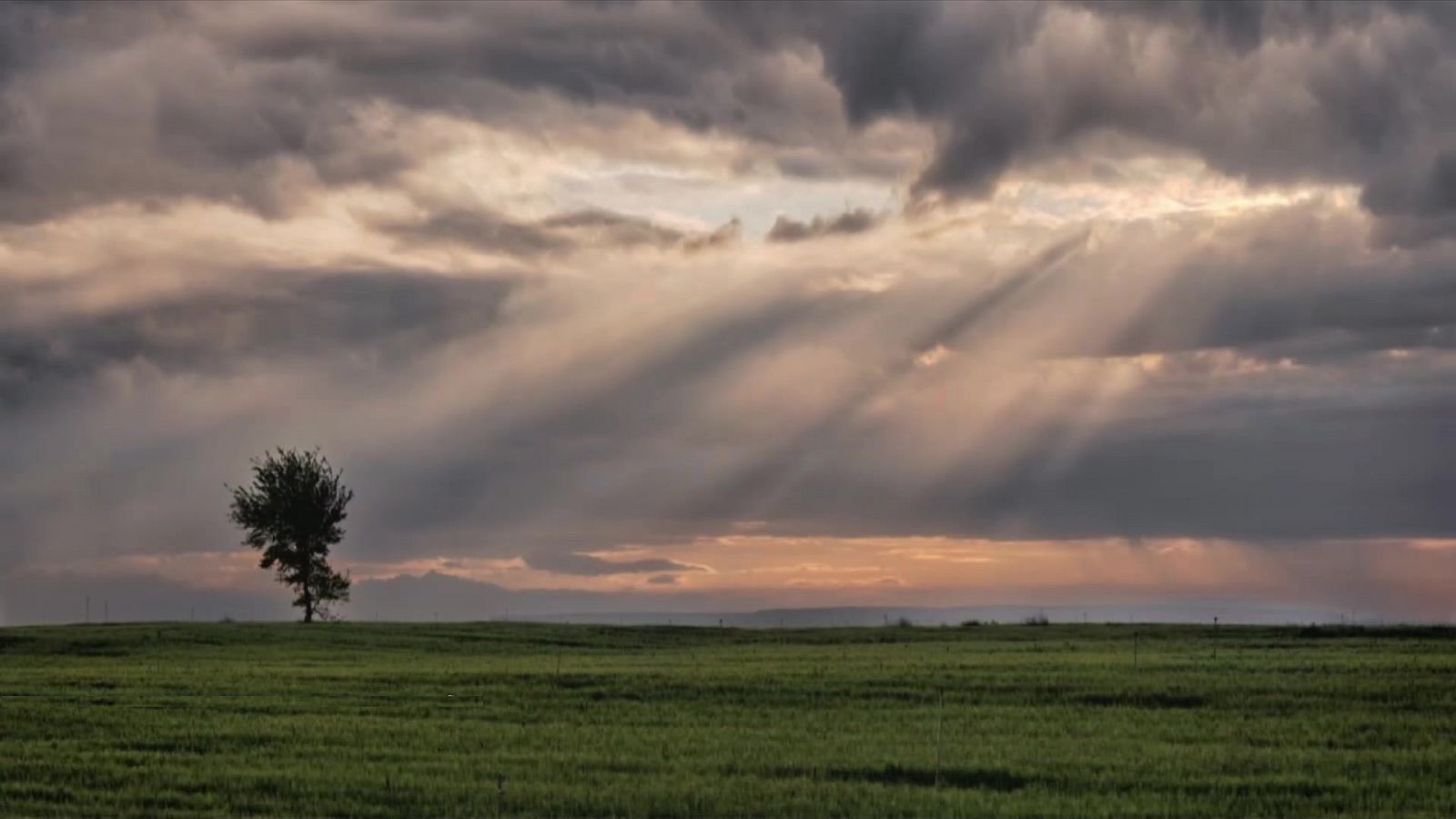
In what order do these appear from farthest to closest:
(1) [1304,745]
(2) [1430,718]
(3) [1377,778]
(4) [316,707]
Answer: (4) [316,707]
(2) [1430,718]
(1) [1304,745]
(3) [1377,778]

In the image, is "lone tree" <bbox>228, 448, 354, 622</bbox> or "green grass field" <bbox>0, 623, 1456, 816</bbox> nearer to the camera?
"green grass field" <bbox>0, 623, 1456, 816</bbox>

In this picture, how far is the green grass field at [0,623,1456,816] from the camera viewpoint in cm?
2414

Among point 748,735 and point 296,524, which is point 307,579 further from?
point 748,735

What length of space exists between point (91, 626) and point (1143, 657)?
72320 mm

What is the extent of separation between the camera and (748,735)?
3284 centimetres

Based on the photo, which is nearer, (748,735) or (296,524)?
(748,735)

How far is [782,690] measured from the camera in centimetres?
4316

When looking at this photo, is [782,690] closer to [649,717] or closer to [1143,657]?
[649,717]

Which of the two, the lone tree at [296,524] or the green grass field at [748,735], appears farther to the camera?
the lone tree at [296,524]

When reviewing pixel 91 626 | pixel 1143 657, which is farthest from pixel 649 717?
A: pixel 91 626

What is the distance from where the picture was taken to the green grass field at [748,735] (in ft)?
79.2

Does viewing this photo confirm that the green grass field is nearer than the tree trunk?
Yes

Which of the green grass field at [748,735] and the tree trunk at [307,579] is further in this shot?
the tree trunk at [307,579]

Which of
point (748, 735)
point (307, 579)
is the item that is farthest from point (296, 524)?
point (748, 735)
